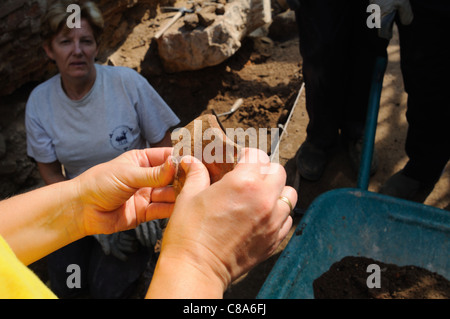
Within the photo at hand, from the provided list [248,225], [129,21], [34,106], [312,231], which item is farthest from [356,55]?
[129,21]

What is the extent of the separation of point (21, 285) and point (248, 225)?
1.84ft

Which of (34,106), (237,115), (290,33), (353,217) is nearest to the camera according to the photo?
(353,217)

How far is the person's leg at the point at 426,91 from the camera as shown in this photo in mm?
1823

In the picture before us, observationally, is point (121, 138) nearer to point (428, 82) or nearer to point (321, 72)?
point (321, 72)

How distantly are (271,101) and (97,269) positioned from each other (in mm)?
2371

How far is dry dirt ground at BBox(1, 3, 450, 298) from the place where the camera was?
9.00 feet

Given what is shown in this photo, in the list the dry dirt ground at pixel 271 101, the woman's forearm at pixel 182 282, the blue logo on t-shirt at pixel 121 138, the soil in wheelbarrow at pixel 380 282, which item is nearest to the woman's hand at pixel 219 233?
the woman's forearm at pixel 182 282

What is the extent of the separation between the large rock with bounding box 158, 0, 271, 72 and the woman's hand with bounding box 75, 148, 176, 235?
8.66 feet

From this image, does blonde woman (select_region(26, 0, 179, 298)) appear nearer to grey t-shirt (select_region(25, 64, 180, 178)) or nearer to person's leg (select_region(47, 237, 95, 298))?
grey t-shirt (select_region(25, 64, 180, 178))

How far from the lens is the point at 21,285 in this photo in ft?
2.00

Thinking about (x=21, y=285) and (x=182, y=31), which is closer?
(x=21, y=285)

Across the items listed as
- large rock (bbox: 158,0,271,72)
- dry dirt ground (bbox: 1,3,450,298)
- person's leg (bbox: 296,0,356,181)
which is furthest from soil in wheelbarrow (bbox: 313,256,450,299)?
large rock (bbox: 158,0,271,72)

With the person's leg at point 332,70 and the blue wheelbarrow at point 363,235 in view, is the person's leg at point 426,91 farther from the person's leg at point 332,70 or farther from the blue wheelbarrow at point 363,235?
the blue wheelbarrow at point 363,235

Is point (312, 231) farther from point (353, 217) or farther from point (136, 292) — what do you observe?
point (136, 292)
